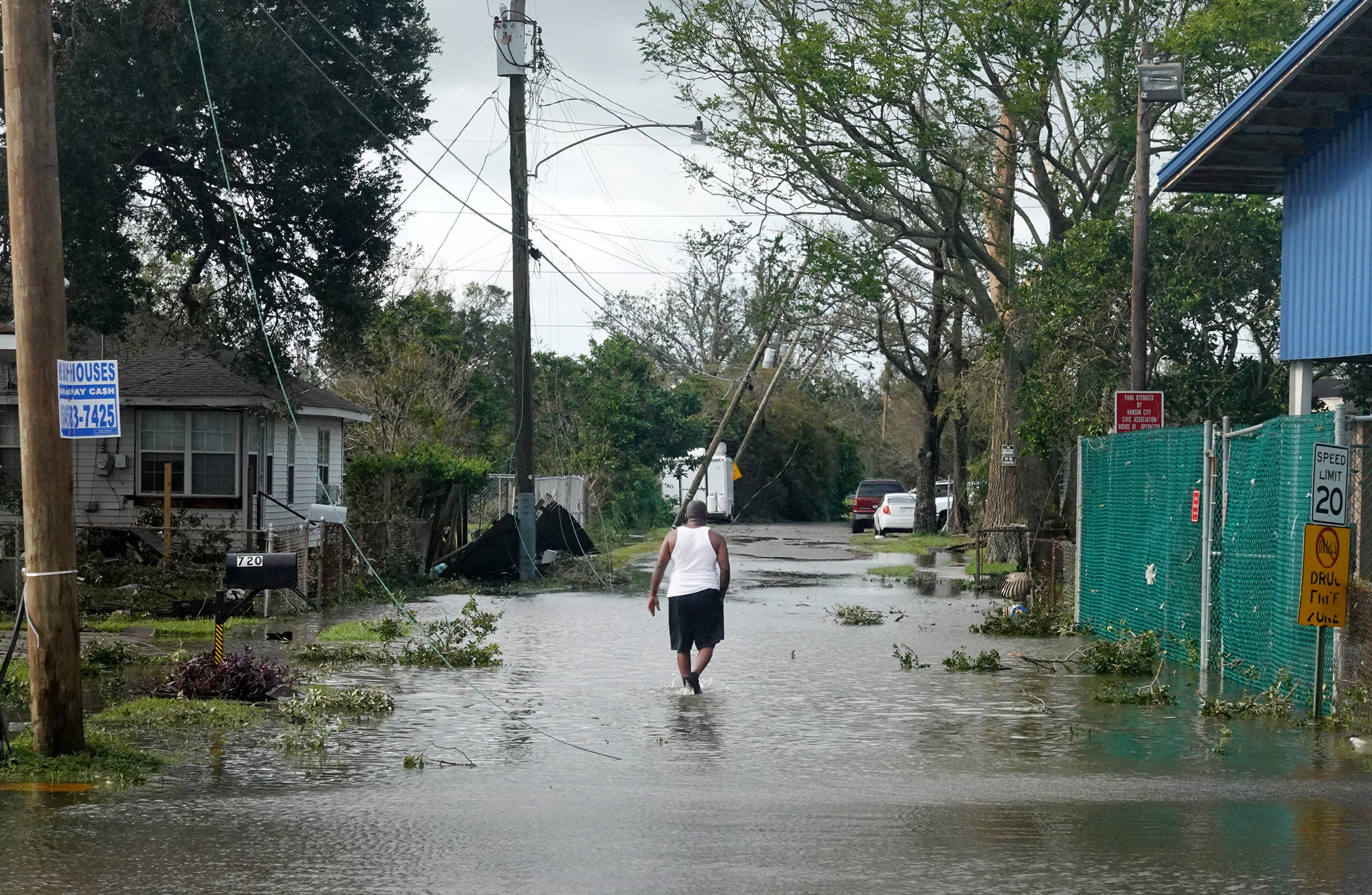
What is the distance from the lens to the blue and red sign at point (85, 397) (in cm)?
940

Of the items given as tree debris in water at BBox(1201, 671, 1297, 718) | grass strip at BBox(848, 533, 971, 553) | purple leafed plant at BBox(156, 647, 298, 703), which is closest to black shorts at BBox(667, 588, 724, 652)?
purple leafed plant at BBox(156, 647, 298, 703)

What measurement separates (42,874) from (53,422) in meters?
3.38

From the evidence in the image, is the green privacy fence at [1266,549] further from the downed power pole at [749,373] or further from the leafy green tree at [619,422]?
the leafy green tree at [619,422]

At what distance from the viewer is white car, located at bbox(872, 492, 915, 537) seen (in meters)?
52.0

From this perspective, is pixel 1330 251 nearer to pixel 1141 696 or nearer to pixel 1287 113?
pixel 1287 113

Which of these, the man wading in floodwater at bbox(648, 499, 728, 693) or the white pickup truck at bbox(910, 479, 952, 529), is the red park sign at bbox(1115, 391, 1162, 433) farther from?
the white pickup truck at bbox(910, 479, 952, 529)

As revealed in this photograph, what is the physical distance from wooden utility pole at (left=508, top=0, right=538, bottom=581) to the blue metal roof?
1295 centimetres

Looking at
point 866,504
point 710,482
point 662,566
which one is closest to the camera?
point 662,566

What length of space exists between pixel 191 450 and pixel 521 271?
7.09m

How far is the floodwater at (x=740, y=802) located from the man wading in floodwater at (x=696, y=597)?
417 mm

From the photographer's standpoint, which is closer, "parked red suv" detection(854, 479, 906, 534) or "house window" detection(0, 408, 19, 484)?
"house window" detection(0, 408, 19, 484)

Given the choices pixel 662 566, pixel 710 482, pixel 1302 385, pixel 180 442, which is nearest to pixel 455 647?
pixel 662 566

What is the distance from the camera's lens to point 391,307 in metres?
34.6

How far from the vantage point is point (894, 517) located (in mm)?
52125
